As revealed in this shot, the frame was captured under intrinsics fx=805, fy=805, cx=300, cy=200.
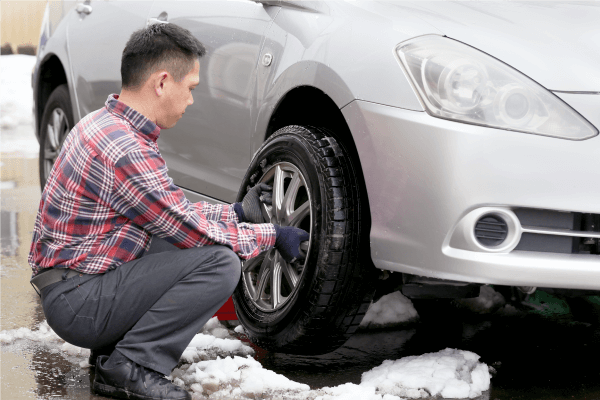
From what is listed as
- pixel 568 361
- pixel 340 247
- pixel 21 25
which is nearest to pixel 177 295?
pixel 340 247

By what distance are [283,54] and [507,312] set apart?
5.15 ft

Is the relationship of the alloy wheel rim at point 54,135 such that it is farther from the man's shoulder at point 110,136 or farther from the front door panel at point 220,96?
the man's shoulder at point 110,136

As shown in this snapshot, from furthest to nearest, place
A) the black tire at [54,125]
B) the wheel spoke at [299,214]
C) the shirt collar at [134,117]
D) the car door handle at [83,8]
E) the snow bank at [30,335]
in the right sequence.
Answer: the black tire at [54,125] → the car door handle at [83,8] → the snow bank at [30,335] → the wheel spoke at [299,214] → the shirt collar at [134,117]

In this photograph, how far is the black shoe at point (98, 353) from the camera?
2527 millimetres

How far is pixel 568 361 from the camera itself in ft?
9.54

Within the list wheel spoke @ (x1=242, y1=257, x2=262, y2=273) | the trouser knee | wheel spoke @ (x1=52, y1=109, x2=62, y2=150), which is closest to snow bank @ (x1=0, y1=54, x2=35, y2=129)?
wheel spoke @ (x1=52, y1=109, x2=62, y2=150)

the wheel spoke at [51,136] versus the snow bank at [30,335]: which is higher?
the wheel spoke at [51,136]

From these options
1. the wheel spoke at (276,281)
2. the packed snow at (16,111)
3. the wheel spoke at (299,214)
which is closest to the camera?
the wheel spoke at (299,214)

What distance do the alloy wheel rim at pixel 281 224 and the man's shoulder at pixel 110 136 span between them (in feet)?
1.93

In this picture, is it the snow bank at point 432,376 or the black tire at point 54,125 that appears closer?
the snow bank at point 432,376

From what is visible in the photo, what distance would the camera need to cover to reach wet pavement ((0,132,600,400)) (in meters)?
2.55

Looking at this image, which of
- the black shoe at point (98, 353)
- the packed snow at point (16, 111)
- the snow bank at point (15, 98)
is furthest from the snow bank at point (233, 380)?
the snow bank at point (15, 98)

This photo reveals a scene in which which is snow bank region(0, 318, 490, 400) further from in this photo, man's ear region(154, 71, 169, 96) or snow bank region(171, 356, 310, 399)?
man's ear region(154, 71, 169, 96)

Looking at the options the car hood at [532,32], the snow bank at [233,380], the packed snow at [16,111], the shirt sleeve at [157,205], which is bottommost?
the packed snow at [16,111]
